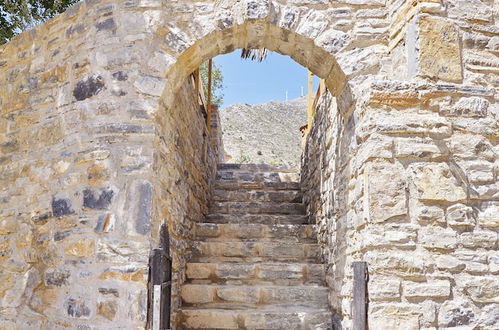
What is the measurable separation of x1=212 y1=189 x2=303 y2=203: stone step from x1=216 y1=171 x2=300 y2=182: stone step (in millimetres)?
588

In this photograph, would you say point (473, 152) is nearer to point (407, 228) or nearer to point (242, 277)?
point (407, 228)

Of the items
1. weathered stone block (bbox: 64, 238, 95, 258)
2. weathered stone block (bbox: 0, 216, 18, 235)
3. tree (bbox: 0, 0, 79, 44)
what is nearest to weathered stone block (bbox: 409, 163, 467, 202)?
weathered stone block (bbox: 64, 238, 95, 258)

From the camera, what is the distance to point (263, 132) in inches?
740

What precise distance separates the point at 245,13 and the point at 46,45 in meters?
1.42

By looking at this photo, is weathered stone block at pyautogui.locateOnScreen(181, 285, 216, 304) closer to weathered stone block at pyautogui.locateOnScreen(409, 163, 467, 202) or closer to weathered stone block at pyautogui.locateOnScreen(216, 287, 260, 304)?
weathered stone block at pyautogui.locateOnScreen(216, 287, 260, 304)

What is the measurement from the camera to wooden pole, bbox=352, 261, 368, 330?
90.8 inches

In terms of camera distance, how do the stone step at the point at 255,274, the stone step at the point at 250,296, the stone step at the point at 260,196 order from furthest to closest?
the stone step at the point at 260,196 < the stone step at the point at 255,274 < the stone step at the point at 250,296

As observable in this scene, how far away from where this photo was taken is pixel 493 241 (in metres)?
2.33

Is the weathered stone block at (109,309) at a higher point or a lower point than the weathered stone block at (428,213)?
lower

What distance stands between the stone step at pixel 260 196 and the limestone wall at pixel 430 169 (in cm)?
294

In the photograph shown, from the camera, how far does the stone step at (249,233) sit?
173 inches

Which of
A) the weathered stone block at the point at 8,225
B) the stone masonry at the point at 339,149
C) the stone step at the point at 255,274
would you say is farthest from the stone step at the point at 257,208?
the weathered stone block at the point at 8,225

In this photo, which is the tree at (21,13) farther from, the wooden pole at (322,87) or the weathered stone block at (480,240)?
the weathered stone block at (480,240)

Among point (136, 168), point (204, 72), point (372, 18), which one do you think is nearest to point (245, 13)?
point (372, 18)
